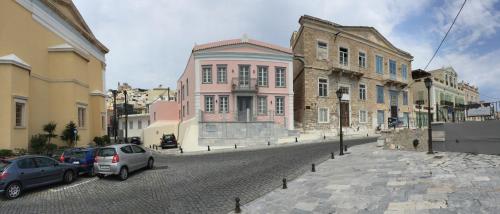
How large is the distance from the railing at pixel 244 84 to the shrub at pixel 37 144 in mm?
15398

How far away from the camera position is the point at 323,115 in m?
36.3

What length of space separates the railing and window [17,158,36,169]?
2000 cm

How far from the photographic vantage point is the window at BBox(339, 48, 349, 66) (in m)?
38.5

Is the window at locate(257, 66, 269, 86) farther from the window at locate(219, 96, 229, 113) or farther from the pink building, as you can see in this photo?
the window at locate(219, 96, 229, 113)

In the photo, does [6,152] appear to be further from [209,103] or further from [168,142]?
[209,103]

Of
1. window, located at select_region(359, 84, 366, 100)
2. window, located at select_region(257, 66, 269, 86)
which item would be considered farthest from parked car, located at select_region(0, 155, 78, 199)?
window, located at select_region(359, 84, 366, 100)

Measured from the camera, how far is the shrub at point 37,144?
69.2 feet

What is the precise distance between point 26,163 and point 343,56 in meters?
32.2

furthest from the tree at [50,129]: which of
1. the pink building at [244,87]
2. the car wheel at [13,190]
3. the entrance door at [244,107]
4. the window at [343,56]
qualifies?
the window at [343,56]

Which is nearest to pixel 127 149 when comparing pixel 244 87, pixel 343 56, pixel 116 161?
pixel 116 161

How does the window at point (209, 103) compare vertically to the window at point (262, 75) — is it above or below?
below

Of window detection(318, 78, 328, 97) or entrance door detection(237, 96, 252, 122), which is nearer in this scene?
entrance door detection(237, 96, 252, 122)

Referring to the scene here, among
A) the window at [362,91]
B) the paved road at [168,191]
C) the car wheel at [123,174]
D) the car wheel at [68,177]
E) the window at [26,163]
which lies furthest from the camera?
the window at [362,91]

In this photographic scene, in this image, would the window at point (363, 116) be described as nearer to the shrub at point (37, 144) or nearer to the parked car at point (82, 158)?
the parked car at point (82, 158)
